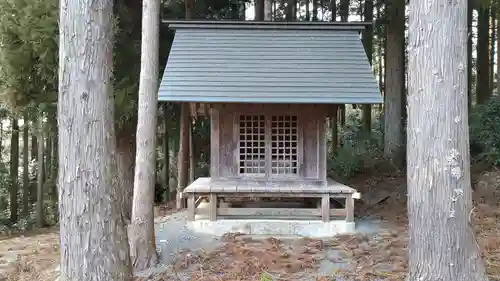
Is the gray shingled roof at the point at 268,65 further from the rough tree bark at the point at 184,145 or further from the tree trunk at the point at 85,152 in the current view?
the tree trunk at the point at 85,152

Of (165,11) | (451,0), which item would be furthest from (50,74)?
(451,0)

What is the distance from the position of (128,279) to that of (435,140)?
3139mm

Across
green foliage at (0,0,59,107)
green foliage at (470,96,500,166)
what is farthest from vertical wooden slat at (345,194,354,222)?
green foliage at (0,0,59,107)

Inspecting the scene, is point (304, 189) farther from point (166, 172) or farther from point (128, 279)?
point (166, 172)

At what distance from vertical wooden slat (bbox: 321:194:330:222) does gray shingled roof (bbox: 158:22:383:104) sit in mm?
1949

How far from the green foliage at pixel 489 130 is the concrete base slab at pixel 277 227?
528 cm

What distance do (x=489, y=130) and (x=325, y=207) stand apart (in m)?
5.76

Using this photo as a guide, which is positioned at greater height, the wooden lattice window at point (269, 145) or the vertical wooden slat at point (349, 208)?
the wooden lattice window at point (269, 145)

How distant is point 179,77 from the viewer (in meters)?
9.38

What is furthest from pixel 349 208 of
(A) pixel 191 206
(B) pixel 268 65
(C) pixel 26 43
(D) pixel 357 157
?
(C) pixel 26 43

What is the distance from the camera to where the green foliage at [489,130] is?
1172 cm

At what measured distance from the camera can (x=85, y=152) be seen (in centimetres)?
394

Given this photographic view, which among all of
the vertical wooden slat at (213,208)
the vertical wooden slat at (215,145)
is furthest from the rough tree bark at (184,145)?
the vertical wooden slat at (213,208)

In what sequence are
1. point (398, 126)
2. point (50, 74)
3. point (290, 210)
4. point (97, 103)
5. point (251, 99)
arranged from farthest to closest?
point (398, 126) → point (50, 74) → point (290, 210) → point (251, 99) → point (97, 103)
